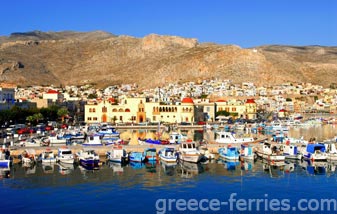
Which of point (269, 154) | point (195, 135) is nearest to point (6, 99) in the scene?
point (195, 135)

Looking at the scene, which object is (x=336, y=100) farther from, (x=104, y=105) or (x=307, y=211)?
(x=307, y=211)

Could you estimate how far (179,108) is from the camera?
94.8 meters

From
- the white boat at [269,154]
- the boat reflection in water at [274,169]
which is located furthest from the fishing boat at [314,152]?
the boat reflection in water at [274,169]

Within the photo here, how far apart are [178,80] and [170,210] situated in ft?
514

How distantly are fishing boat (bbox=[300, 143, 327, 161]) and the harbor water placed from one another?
828 millimetres

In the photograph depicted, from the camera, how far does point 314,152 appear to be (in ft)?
147

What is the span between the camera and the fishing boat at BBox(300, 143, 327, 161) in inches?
1740

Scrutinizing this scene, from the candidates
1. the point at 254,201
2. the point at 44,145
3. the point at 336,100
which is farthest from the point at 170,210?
the point at 336,100

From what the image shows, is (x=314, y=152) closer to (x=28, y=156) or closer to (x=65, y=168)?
(x=65, y=168)

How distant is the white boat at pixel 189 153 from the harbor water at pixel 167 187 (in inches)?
32.0

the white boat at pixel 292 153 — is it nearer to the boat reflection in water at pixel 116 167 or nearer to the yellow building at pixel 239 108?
the boat reflection in water at pixel 116 167

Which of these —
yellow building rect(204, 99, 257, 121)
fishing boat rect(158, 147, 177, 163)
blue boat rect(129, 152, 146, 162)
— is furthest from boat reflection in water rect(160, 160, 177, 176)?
yellow building rect(204, 99, 257, 121)

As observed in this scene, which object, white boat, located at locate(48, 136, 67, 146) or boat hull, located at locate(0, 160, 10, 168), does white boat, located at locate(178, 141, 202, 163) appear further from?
white boat, located at locate(48, 136, 67, 146)

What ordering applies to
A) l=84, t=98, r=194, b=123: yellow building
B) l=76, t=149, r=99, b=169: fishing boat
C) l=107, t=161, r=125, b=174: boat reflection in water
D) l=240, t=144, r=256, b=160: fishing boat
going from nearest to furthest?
l=107, t=161, r=125, b=174: boat reflection in water < l=76, t=149, r=99, b=169: fishing boat < l=240, t=144, r=256, b=160: fishing boat < l=84, t=98, r=194, b=123: yellow building
